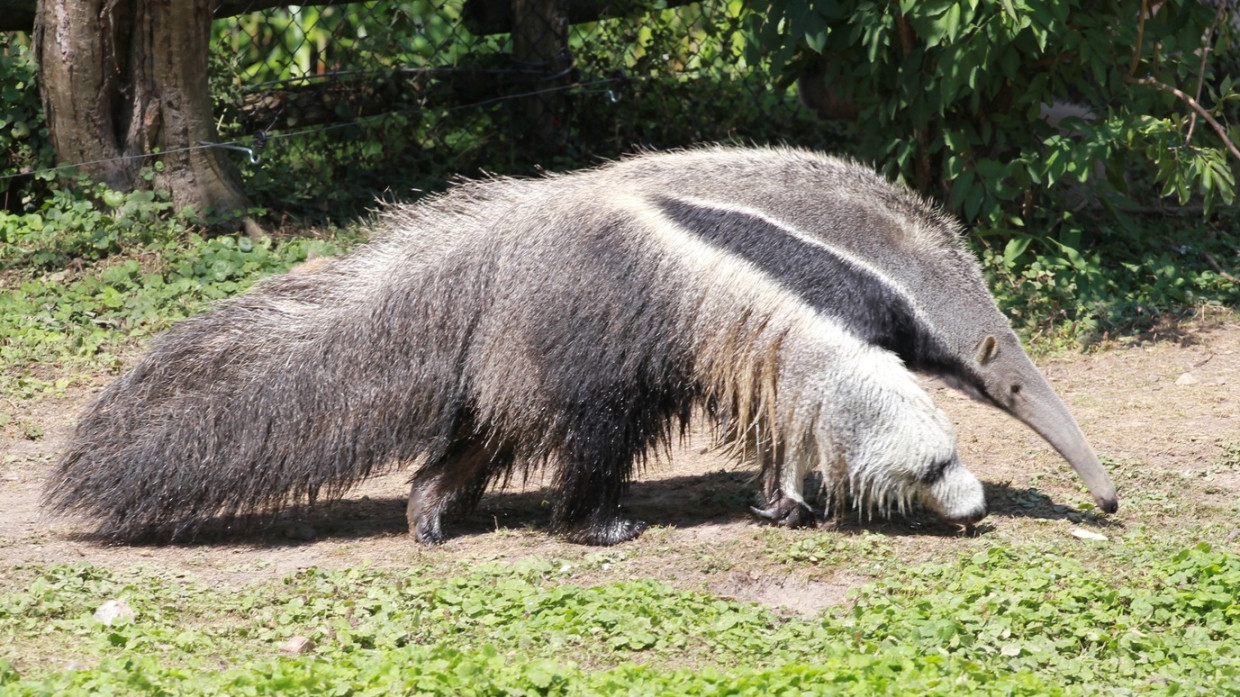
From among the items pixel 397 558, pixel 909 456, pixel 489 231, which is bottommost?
pixel 397 558

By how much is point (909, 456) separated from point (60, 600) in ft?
9.92

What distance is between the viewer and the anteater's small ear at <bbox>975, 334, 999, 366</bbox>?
533 cm

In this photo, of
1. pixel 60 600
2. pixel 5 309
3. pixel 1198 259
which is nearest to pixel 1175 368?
pixel 1198 259

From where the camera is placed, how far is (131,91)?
28.2 ft

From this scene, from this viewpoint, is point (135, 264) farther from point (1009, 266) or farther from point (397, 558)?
point (1009, 266)

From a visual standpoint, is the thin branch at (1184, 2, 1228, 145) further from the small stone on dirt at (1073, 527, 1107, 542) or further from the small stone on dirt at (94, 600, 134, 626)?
the small stone on dirt at (94, 600, 134, 626)

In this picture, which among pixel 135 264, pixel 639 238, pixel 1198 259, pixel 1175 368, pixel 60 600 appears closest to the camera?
pixel 60 600

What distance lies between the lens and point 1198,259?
31.9 feet

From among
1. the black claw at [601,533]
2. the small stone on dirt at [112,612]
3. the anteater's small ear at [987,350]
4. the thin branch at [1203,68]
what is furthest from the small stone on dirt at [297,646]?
the thin branch at [1203,68]

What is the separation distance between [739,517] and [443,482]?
1.27 metres

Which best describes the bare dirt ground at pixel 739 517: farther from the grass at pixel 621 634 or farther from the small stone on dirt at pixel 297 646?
the small stone on dirt at pixel 297 646

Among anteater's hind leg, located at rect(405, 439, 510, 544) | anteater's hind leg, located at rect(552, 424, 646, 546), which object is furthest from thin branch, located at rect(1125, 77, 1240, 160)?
anteater's hind leg, located at rect(405, 439, 510, 544)

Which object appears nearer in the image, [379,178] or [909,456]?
[909,456]

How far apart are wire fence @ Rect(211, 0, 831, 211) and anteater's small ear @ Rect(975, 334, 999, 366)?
4.79 meters
